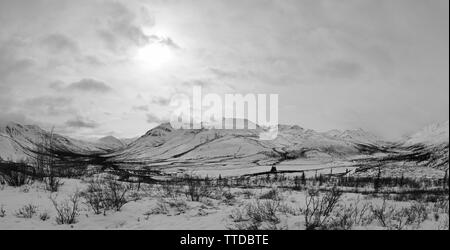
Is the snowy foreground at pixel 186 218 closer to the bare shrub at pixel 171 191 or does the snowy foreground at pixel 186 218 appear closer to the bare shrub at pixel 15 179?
the bare shrub at pixel 171 191

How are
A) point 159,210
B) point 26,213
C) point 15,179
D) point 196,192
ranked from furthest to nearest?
point 15,179
point 196,192
point 159,210
point 26,213

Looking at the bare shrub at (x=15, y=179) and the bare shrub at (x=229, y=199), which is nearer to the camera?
the bare shrub at (x=229, y=199)

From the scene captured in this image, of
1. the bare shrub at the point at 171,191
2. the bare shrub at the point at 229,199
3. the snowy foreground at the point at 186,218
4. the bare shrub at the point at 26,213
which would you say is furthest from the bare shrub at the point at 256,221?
the bare shrub at the point at 26,213

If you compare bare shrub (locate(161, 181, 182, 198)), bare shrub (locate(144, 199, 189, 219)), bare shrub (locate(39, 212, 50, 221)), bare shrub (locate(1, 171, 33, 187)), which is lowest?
bare shrub (locate(161, 181, 182, 198))

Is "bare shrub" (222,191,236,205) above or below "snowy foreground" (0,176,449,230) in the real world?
below

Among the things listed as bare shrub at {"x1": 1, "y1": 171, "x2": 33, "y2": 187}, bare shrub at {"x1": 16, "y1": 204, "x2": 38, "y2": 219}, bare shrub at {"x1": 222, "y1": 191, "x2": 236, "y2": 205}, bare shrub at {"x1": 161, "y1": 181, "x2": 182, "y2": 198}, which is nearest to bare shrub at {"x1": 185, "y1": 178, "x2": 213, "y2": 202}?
bare shrub at {"x1": 161, "y1": 181, "x2": 182, "y2": 198}

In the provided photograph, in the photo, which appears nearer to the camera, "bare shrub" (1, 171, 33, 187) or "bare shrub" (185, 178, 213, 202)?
"bare shrub" (185, 178, 213, 202)

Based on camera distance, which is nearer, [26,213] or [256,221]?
[256,221]

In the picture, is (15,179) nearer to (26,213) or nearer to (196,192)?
(26,213)

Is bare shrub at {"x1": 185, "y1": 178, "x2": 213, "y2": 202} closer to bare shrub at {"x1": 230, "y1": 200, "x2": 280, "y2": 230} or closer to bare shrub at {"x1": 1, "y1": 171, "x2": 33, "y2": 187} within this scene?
bare shrub at {"x1": 230, "y1": 200, "x2": 280, "y2": 230}

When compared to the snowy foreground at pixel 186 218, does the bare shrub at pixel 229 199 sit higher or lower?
lower

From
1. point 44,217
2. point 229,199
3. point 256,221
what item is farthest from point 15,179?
point 256,221
